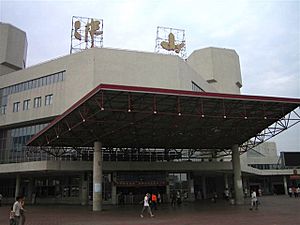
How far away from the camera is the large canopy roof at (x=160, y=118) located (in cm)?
2512

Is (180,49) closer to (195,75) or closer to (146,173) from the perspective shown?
(195,75)

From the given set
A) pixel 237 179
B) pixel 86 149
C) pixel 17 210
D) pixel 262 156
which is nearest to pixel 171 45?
pixel 86 149

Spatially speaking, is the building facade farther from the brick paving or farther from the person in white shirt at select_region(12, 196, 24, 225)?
the person in white shirt at select_region(12, 196, 24, 225)

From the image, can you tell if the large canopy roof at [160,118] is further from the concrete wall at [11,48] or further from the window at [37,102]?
the concrete wall at [11,48]

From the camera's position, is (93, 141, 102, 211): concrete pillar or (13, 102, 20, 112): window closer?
(93, 141, 102, 211): concrete pillar

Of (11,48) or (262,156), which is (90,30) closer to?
(11,48)

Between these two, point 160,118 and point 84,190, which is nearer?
point 160,118

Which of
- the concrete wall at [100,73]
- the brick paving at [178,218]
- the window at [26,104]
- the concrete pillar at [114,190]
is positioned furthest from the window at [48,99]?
the brick paving at [178,218]

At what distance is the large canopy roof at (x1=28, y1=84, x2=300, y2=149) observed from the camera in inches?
989

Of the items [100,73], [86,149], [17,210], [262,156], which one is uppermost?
[100,73]

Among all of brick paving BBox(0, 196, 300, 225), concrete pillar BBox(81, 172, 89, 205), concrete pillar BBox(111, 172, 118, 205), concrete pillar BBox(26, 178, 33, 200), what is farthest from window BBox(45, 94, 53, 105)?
brick paving BBox(0, 196, 300, 225)

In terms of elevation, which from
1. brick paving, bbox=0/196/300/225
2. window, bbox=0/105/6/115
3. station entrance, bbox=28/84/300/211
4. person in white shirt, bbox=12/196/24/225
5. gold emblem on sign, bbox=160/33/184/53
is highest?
gold emblem on sign, bbox=160/33/184/53

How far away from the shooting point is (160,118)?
30.6 metres

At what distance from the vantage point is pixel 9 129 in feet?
162
